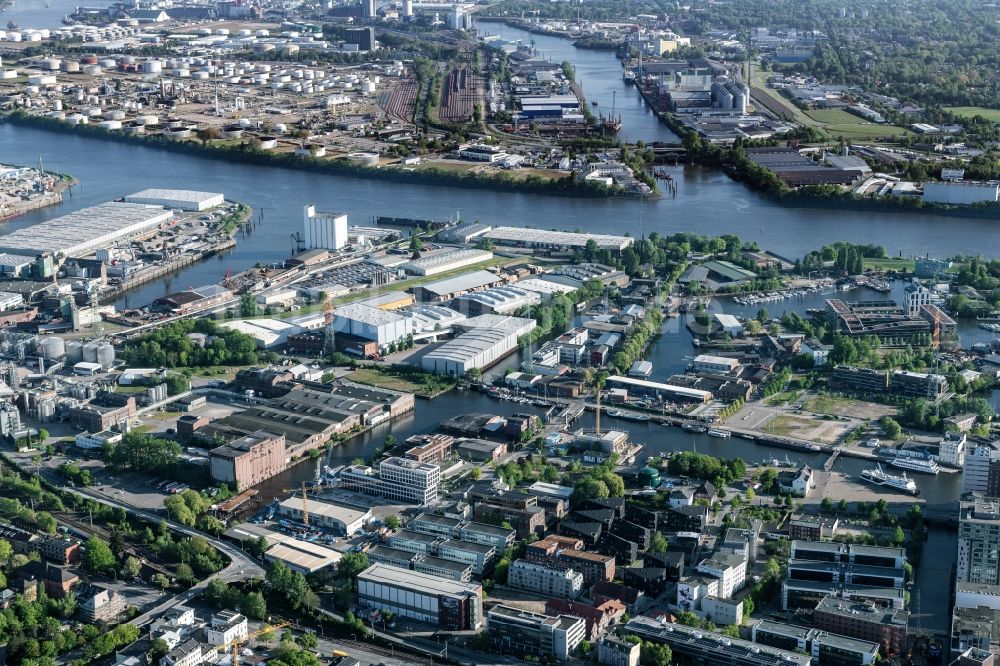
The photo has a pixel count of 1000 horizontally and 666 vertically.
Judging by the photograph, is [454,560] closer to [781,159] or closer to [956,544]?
[956,544]

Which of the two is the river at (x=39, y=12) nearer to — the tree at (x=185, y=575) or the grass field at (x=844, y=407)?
the grass field at (x=844, y=407)

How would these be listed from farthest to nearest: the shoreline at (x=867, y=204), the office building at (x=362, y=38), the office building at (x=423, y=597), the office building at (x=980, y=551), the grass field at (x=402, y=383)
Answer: the office building at (x=362, y=38)
the shoreline at (x=867, y=204)
the grass field at (x=402, y=383)
the office building at (x=980, y=551)
the office building at (x=423, y=597)

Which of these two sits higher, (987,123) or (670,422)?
(987,123)

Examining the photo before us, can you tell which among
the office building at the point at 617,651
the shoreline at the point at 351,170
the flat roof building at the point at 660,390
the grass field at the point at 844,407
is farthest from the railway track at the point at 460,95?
the office building at the point at 617,651

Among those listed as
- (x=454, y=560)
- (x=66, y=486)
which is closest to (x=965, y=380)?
(x=454, y=560)

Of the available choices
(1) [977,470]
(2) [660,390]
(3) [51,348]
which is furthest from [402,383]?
(1) [977,470]

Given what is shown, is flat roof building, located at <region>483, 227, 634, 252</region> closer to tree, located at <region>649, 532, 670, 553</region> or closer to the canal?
the canal

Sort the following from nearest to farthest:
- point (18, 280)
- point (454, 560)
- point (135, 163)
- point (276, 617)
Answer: point (276, 617)
point (454, 560)
point (18, 280)
point (135, 163)

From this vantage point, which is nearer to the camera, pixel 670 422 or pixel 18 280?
pixel 670 422
